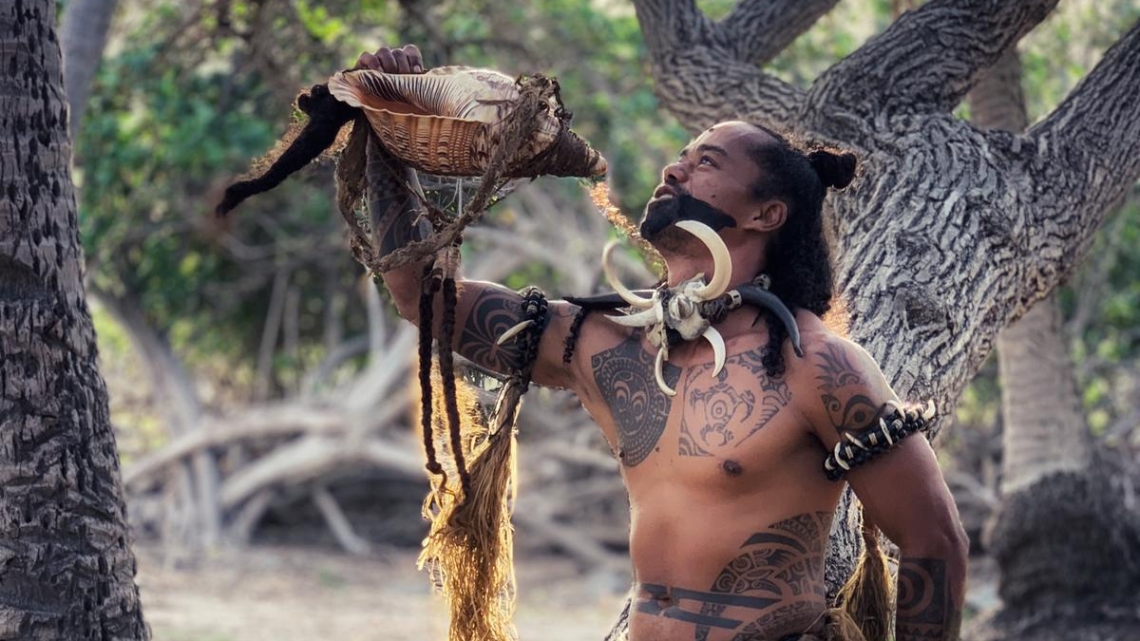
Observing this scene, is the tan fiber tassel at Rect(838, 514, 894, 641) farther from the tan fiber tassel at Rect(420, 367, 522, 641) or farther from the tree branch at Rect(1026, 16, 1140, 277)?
the tree branch at Rect(1026, 16, 1140, 277)

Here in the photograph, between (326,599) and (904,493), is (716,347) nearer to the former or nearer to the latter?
(904,493)

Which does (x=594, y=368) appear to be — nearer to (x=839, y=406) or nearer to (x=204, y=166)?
(x=839, y=406)

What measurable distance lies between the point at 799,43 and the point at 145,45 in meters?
4.49

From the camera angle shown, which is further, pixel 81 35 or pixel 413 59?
pixel 81 35

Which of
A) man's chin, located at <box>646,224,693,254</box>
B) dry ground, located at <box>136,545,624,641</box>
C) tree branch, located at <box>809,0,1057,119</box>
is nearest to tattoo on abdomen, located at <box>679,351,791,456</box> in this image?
man's chin, located at <box>646,224,693,254</box>

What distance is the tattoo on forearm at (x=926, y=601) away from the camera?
258cm

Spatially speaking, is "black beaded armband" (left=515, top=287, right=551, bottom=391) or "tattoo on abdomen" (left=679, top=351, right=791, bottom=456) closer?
"tattoo on abdomen" (left=679, top=351, right=791, bottom=456)

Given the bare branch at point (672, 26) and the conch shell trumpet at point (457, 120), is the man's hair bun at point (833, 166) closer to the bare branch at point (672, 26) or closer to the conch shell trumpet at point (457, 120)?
the conch shell trumpet at point (457, 120)

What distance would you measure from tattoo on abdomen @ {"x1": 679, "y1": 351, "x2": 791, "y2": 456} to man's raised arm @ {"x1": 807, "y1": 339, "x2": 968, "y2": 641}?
0.09 metres

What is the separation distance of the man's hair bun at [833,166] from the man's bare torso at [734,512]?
0.43 m

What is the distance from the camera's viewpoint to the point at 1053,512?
654cm

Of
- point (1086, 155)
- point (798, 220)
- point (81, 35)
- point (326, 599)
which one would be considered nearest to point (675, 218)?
point (798, 220)

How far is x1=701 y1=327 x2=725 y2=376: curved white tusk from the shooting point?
2.70 metres

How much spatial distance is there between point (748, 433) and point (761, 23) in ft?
10.3
